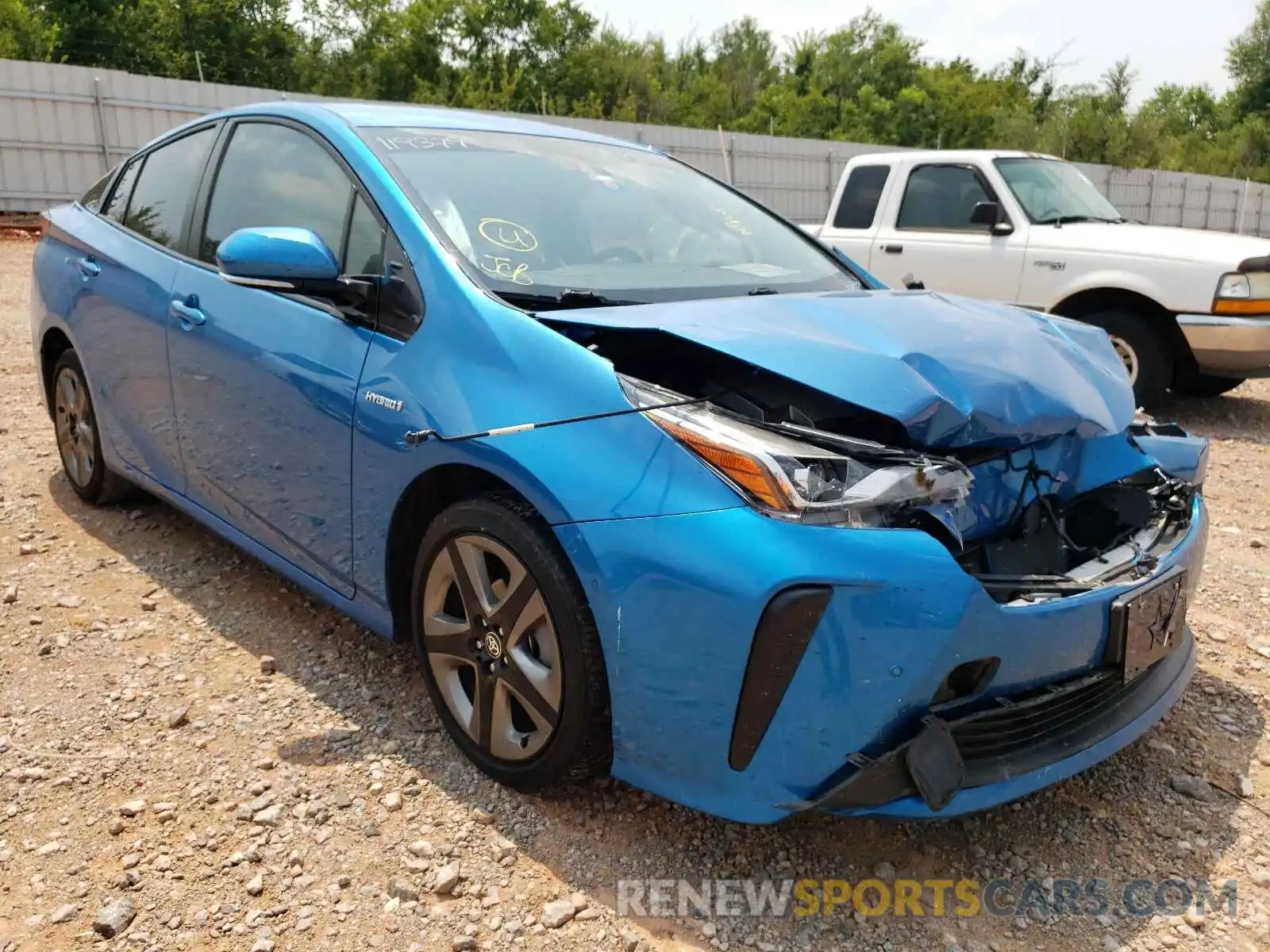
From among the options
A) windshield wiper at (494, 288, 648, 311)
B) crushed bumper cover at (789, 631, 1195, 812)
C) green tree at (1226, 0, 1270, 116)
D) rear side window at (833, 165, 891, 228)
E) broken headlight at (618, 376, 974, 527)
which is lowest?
crushed bumper cover at (789, 631, 1195, 812)

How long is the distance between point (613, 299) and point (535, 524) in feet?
2.12

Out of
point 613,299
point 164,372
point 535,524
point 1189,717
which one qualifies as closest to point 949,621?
point 535,524

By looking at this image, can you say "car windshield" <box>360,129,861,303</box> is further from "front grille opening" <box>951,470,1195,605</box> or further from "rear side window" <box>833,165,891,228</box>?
"rear side window" <box>833,165,891,228</box>

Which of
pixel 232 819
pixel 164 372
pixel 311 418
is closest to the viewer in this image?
pixel 232 819

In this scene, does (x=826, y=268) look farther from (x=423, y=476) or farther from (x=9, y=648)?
(x=9, y=648)

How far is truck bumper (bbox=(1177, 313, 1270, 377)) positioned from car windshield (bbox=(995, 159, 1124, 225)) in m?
1.26

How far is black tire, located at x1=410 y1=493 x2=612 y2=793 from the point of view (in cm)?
215

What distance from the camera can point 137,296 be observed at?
11.8ft

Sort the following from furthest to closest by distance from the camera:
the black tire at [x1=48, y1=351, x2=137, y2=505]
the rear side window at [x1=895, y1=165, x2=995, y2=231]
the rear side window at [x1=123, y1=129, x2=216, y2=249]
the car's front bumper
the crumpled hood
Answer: the rear side window at [x1=895, y1=165, x2=995, y2=231] → the black tire at [x1=48, y1=351, x2=137, y2=505] → the rear side window at [x1=123, y1=129, x2=216, y2=249] → the crumpled hood → the car's front bumper

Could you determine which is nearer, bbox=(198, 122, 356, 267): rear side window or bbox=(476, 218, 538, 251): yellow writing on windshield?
bbox=(476, 218, 538, 251): yellow writing on windshield

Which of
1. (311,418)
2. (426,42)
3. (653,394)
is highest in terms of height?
(426,42)

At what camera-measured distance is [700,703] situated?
6.56 feet

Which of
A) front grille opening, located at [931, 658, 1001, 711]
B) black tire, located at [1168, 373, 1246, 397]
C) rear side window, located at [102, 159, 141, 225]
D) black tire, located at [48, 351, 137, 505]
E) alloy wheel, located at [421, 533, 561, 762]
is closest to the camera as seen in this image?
front grille opening, located at [931, 658, 1001, 711]

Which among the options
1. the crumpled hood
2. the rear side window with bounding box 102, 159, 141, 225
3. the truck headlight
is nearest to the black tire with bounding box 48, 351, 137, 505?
the rear side window with bounding box 102, 159, 141, 225
